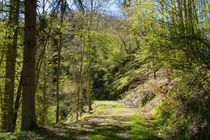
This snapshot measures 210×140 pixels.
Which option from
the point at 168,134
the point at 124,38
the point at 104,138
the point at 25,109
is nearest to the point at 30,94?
the point at 25,109

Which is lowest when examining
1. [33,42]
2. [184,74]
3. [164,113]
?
[164,113]

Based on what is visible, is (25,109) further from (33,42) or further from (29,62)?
(33,42)

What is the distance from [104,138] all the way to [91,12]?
10.1 meters

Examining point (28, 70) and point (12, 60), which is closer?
point (28, 70)

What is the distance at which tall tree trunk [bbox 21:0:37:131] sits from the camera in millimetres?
4844

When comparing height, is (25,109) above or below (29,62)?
below

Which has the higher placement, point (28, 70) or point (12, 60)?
point (12, 60)

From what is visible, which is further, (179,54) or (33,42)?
(33,42)

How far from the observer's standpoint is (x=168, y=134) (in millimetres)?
4285

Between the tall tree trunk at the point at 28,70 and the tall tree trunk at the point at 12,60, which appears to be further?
the tall tree trunk at the point at 12,60

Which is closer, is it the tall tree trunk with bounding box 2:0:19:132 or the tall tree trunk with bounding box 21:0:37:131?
the tall tree trunk with bounding box 21:0:37:131

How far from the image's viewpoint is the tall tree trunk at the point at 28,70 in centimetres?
484

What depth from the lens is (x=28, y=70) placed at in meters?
4.91

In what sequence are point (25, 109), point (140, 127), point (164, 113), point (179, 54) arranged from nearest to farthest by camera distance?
1. point (179, 54)
2. point (25, 109)
3. point (140, 127)
4. point (164, 113)
